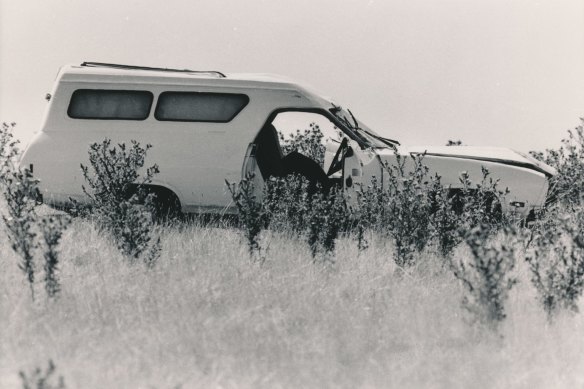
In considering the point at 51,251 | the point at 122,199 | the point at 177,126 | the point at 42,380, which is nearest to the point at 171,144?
the point at 177,126

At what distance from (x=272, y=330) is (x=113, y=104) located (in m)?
5.38

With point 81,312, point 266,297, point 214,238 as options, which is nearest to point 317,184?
point 214,238

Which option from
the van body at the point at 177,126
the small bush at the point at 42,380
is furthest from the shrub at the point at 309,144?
the small bush at the point at 42,380

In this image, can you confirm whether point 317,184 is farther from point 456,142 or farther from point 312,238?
point 456,142

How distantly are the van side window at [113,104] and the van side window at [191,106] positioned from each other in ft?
0.59

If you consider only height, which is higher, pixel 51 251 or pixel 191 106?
pixel 191 106

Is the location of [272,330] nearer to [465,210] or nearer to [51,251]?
[51,251]

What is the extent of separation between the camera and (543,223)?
10.8m

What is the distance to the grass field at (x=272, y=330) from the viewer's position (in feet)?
21.9

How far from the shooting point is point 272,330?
7305mm

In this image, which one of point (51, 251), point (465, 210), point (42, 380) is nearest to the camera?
point (42, 380)

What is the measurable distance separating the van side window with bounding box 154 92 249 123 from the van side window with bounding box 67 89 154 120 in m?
0.18

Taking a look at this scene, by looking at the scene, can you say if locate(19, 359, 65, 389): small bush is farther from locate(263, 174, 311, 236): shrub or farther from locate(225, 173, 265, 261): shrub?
locate(263, 174, 311, 236): shrub

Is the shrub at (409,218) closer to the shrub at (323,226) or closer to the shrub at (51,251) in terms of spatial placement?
the shrub at (323,226)
